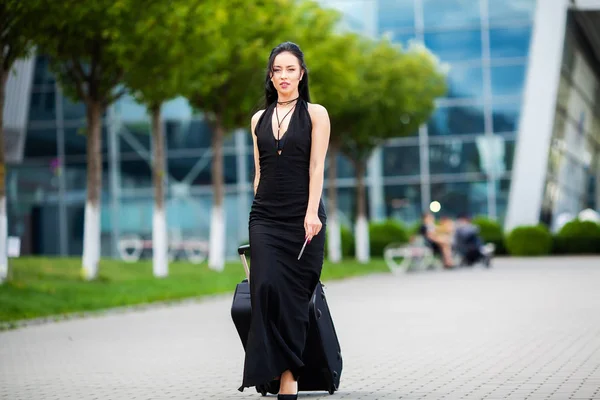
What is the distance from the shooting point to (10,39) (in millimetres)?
19016

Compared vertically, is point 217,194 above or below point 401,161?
below

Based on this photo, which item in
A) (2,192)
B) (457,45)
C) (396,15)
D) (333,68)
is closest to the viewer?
(2,192)

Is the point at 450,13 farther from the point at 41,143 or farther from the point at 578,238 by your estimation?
the point at 41,143

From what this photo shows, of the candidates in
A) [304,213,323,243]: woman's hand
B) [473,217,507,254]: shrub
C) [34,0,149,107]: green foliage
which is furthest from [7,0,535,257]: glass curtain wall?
[304,213,323,243]: woman's hand

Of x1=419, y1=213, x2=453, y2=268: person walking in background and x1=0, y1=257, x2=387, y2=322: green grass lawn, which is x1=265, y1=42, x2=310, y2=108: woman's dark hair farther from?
x1=419, y1=213, x2=453, y2=268: person walking in background

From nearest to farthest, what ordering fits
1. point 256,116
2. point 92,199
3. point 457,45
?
1. point 256,116
2. point 92,199
3. point 457,45

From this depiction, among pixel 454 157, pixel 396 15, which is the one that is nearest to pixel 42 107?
pixel 396 15

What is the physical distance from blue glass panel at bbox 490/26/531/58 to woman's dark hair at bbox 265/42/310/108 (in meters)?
37.0

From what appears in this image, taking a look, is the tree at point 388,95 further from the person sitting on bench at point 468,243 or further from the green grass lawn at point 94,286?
the green grass lawn at point 94,286

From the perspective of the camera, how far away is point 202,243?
4322 cm

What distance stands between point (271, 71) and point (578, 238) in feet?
113

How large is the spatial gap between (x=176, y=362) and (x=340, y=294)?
10776 mm

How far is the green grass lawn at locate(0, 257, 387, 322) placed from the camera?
17312 millimetres

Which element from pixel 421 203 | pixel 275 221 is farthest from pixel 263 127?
pixel 421 203
